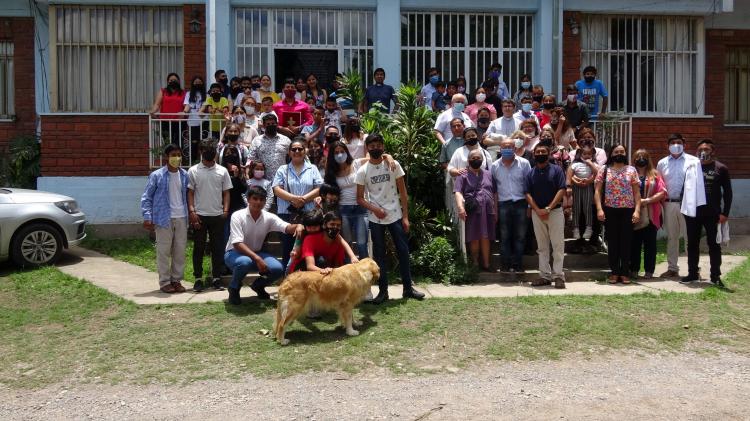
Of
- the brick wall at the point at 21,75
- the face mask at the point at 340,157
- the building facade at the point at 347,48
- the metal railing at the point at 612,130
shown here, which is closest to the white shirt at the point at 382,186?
the face mask at the point at 340,157

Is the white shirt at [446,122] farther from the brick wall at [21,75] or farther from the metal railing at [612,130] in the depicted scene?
the brick wall at [21,75]

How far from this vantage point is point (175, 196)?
8648 millimetres

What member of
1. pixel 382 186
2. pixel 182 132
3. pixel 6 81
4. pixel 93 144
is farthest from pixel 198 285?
pixel 6 81

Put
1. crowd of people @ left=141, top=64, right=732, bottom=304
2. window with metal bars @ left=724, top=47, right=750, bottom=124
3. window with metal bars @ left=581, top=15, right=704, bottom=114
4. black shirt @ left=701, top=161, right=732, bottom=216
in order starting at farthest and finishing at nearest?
1. window with metal bars @ left=724, top=47, right=750, bottom=124
2. window with metal bars @ left=581, top=15, right=704, bottom=114
3. black shirt @ left=701, top=161, right=732, bottom=216
4. crowd of people @ left=141, top=64, right=732, bottom=304

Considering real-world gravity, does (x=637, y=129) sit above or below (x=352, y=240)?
above

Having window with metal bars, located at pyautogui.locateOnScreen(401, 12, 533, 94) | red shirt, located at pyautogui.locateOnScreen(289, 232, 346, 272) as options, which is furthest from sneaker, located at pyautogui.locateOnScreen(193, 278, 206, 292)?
window with metal bars, located at pyautogui.locateOnScreen(401, 12, 533, 94)

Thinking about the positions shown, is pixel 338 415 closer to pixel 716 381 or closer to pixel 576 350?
pixel 576 350

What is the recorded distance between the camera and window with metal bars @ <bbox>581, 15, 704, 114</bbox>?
47.1ft

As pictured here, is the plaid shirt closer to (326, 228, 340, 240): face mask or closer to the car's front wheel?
(326, 228, 340, 240): face mask

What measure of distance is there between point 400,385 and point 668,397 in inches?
81.4

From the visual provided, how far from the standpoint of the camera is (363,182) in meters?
8.05

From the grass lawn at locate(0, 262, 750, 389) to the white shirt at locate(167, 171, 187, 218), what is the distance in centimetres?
119

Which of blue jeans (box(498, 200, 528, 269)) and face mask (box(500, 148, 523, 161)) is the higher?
face mask (box(500, 148, 523, 161))

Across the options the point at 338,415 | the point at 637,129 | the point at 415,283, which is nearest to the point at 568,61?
the point at 637,129
